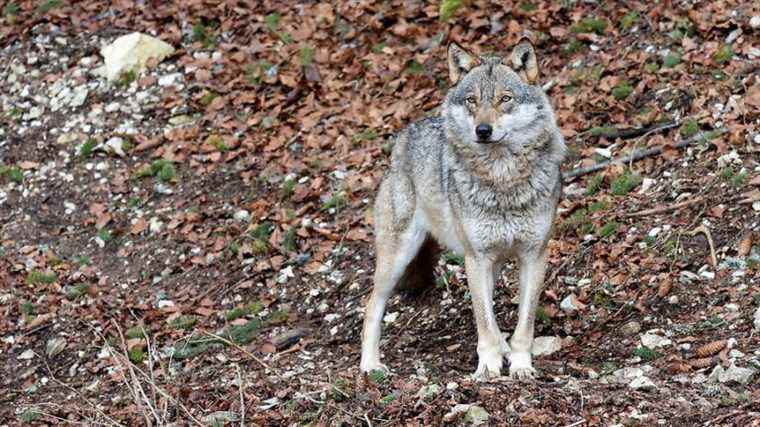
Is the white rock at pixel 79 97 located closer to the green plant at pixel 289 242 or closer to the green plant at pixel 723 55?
the green plant at pixel 289 242

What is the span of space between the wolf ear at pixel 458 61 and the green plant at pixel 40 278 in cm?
545

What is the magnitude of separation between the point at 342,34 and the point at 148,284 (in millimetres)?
4786

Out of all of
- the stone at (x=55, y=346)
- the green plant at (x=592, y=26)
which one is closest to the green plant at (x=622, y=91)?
the green plant at (x=592, y=26)

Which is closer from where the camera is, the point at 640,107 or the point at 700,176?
the point at 700,176

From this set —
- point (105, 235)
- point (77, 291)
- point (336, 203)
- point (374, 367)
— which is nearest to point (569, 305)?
point (374, 367)

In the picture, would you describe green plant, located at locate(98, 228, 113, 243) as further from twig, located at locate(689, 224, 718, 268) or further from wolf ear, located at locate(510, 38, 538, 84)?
twig, located at locate(689, 224, 718, 268)

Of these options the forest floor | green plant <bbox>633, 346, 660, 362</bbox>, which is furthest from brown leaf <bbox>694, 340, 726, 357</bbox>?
green plant <bbox>633, 346, 660, 362</bbox>

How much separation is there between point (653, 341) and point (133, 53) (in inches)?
367

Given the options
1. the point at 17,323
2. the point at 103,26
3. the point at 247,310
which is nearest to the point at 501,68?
the point at 247,310

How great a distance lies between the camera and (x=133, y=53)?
1515cm

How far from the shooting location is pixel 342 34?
14.8 metres

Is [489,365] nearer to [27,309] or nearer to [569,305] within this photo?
[569,305]

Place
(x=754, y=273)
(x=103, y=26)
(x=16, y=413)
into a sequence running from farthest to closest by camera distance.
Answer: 1. (x=103, y=26)
2. (x=16, y=413)
3. (x=754, y=273)

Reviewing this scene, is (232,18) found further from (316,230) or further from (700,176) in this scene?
(700,176)
